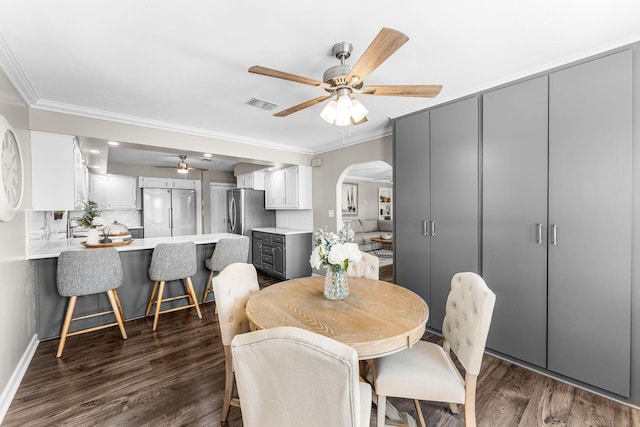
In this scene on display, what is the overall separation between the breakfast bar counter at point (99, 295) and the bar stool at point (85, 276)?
0.14 meters

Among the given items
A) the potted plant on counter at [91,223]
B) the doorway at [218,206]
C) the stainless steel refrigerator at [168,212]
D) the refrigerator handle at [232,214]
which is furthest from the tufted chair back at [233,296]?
the doorway at [218,206]

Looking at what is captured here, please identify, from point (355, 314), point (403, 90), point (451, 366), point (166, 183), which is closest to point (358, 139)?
point (403, 90)

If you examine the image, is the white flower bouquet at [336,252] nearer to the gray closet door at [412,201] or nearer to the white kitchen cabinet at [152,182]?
the gray closet door at [412,201]

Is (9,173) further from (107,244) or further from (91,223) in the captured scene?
(107,244)

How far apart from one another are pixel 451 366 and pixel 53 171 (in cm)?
394

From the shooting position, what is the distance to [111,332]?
3.01 m

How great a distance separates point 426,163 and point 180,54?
2430 millimetres

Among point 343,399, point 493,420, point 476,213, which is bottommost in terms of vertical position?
point 493,420

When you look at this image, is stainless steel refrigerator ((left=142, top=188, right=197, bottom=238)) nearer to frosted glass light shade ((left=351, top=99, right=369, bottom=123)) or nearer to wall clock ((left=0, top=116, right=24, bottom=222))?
wall clock ((left=0, top=116, right=24, bottom=222))

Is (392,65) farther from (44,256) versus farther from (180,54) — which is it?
(44,256)

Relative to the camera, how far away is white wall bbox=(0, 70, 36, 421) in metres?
1.89

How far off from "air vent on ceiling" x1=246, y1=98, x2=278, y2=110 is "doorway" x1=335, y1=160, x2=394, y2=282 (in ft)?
13.3

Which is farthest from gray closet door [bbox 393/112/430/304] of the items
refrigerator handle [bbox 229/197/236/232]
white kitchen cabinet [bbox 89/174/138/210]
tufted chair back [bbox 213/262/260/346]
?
white kitchen cabinet [bbox 89/174/138/210]

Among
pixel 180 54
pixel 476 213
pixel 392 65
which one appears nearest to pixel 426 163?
pixel 476 213
